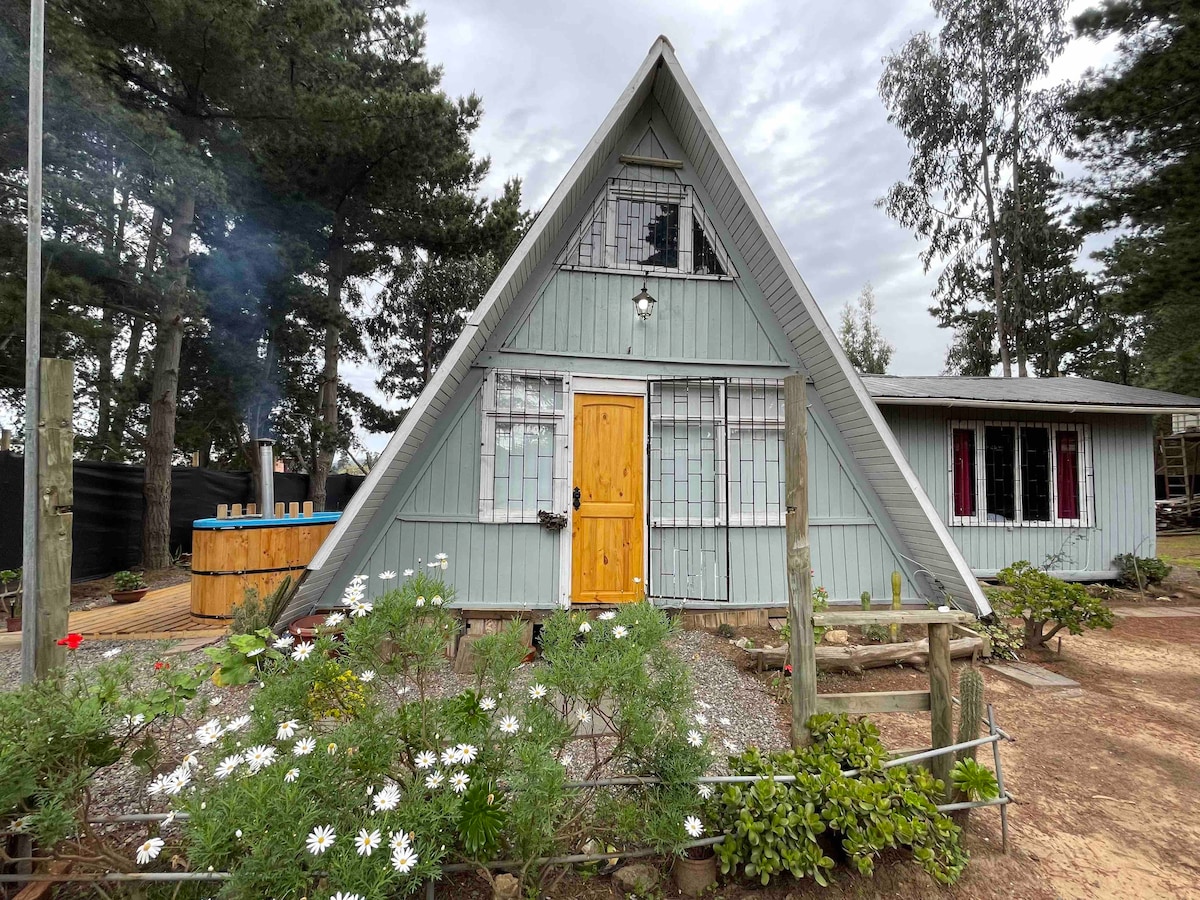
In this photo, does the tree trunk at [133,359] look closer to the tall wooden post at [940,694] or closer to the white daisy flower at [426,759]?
the white daisy flower at [426,759]

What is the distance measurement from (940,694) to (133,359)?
1515 centimetres

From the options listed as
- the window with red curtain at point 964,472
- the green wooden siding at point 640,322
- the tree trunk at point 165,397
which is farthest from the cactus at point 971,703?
the tree trunk at point 165,397

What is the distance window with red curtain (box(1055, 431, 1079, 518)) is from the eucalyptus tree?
31.1 feet

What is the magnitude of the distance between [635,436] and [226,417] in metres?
11.5

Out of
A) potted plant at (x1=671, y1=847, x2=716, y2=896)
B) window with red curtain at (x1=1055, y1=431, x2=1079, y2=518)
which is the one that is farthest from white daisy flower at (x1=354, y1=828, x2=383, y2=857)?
window with red curtain at (x1=1055, y1=431, x2=1079, y2=518)

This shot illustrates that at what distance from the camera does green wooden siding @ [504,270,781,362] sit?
455 centimetres

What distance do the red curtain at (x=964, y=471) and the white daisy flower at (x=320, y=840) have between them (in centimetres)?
756

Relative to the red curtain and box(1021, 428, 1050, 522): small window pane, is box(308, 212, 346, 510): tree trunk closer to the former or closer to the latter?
the red curtain

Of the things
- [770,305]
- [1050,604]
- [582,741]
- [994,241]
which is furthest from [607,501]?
[994,241]

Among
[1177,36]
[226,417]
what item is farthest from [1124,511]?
[226,417]

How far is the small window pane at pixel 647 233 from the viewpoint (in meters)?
4.79

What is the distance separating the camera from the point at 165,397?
26.9 ft

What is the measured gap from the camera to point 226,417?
38.8ft

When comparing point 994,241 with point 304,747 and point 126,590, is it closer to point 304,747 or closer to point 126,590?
point 304,747
